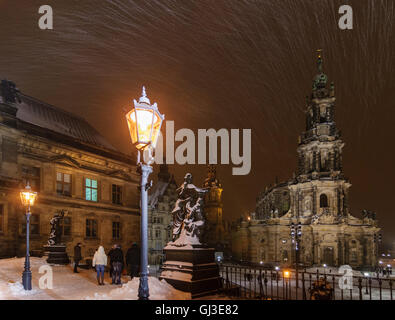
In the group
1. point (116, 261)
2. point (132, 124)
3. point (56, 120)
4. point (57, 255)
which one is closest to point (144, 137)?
point (132, 124)

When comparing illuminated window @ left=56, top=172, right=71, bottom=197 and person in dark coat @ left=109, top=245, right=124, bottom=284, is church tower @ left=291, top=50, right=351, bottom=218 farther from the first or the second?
person in dark coat @ left=109, top=245, right=124, bottom=284

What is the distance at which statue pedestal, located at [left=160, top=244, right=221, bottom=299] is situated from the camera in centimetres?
999

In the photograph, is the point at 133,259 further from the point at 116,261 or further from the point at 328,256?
the point at 328,256

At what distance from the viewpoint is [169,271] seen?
430 inches

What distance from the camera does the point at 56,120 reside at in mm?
28891

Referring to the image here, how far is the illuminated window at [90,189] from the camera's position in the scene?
26656mm

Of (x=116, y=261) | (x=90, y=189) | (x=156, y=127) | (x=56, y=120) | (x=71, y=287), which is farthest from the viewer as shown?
(x=56, y=120)

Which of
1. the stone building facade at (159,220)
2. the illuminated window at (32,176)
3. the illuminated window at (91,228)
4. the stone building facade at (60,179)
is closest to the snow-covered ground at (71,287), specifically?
the stone building facade at (60,179)

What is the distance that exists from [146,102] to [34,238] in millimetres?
20089

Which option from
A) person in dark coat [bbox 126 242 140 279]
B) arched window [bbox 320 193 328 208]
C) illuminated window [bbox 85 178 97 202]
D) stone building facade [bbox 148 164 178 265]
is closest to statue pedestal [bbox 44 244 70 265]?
person in dark coat [bbox 126 242 140 279]

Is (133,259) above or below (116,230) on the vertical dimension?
above

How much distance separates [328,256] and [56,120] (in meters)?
40.4
